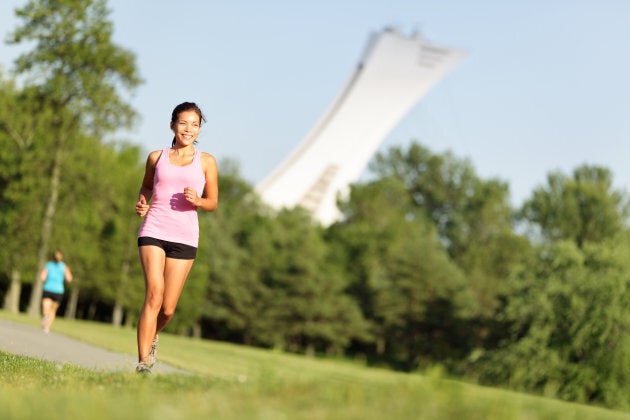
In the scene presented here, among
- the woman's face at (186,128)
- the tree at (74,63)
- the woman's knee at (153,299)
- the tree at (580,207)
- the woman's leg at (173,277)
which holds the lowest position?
the woman's knee at (153,299)

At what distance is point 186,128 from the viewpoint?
25.2ft

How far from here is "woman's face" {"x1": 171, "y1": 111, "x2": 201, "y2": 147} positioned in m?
7.66

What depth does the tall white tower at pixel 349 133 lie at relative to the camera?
3159 inches

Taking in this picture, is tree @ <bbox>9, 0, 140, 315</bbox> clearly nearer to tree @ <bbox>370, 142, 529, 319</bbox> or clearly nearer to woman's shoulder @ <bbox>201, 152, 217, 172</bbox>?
woman's shoulder @ <bbox>201, 152, 217, 172</bbox>

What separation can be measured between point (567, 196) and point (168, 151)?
66.3m

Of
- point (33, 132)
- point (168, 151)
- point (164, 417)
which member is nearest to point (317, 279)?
point (33, 132)

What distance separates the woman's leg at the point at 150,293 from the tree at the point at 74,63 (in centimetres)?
2589

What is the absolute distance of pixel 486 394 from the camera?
464 cm

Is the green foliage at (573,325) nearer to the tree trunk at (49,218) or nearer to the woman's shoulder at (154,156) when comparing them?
the tree trunk at (49,218)

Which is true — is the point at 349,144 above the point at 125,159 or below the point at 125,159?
above

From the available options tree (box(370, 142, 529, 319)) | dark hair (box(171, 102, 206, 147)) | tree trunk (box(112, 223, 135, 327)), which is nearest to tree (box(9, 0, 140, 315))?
tree trunk (box(112, 223, 135, 327))

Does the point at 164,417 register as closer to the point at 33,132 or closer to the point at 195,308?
the point at 33,132

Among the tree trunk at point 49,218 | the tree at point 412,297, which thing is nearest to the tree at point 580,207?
the tree at point 412,297

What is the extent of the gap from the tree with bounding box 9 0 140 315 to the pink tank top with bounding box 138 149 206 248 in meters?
25.7
